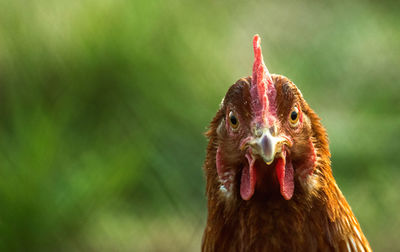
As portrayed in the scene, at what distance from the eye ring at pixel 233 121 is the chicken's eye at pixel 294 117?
0.48 feet

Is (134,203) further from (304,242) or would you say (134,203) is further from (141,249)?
(304,242)

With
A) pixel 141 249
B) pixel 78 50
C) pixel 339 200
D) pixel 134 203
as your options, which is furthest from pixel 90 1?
pixel 339 200

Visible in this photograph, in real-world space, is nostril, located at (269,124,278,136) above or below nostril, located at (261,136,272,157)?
above

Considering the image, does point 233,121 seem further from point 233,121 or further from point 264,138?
point 264,138

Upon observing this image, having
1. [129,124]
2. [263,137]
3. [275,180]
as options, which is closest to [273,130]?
[263,137]

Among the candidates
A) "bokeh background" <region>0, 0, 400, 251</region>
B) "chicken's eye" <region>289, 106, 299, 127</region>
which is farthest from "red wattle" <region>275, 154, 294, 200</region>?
"bokeh background" <region>0, 0, 400, 251</region>

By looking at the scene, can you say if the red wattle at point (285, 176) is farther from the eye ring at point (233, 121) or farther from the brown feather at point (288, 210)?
the eye ring at point (233, 121)

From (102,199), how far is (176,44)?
46.4 inches

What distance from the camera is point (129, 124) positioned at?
→ 3.76 m

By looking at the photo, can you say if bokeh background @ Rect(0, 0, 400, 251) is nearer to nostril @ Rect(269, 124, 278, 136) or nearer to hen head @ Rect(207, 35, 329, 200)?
hen head @ Rect(207, 35, 329, 200)

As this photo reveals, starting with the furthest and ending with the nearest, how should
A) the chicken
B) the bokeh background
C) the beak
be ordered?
1. the bokeh background
2. the chicken
3. the beak

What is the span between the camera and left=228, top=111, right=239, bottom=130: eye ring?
1.64 meters

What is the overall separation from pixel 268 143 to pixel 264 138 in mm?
22

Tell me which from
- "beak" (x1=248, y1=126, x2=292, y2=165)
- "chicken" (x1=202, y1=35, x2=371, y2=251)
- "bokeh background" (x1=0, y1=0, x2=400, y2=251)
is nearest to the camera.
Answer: "beak" (x1=248, y1=126, x2=292, y2=165)
